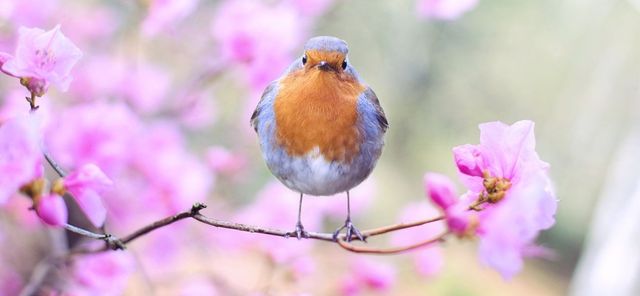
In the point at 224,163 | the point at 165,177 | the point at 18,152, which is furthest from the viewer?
the point at 224,163

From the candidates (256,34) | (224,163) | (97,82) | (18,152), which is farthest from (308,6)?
(18,152)

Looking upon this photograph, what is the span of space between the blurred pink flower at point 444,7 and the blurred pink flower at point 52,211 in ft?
3.35

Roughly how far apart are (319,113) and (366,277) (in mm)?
1061

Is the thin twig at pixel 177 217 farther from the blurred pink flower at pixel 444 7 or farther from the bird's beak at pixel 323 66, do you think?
the blurred pink flower at pixel 444 7

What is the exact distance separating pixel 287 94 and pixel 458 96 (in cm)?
750

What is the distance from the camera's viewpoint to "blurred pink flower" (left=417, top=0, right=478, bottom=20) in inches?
58.2

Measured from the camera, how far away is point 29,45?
29.3 inches

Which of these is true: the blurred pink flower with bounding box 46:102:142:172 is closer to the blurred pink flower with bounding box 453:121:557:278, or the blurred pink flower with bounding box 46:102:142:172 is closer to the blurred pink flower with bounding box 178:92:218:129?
the blurred pink flower with bounding box 178:92:218:129

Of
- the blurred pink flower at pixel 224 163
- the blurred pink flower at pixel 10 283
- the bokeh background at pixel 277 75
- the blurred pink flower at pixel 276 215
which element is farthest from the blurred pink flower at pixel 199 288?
the blurred pink flower at pixel 10 283

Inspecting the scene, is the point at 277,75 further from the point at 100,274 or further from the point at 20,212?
the point at 20,212

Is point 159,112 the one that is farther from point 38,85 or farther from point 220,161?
point 38,85

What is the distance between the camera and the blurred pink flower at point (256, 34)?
5.57 feet

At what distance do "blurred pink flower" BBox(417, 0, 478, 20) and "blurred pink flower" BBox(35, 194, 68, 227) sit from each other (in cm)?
102

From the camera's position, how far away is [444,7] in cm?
153
